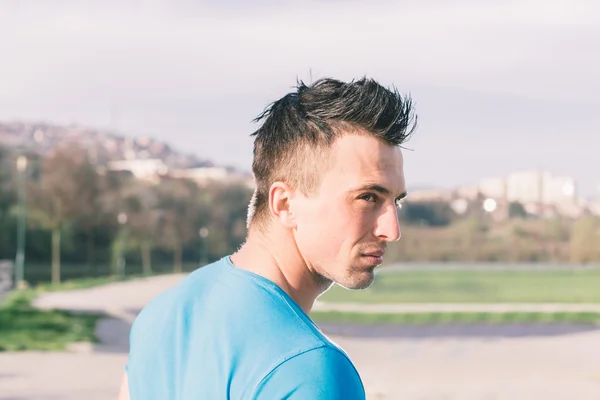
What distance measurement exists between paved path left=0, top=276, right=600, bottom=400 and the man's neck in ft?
23.0

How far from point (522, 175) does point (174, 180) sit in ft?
167

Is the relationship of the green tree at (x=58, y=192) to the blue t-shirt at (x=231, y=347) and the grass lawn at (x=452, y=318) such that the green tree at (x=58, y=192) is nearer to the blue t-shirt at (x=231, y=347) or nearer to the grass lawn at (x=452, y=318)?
the grass lawn at (x=452, y=318)

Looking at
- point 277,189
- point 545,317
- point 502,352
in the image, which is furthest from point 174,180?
point 277,189

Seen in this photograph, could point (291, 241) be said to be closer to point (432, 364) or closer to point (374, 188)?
point (374, 188)

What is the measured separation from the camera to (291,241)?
1.26 meters

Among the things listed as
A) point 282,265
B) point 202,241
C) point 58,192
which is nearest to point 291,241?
point 282,265

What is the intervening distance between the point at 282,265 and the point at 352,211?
0.43ft

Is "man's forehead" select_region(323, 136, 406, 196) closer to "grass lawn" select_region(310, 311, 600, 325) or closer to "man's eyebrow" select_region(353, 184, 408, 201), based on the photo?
"man's eyebrow" select_region(353, 184, 408, 201)

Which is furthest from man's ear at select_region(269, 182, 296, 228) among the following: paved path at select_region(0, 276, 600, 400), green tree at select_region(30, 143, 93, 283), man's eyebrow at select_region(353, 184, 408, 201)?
green tree at select_region(30, 143, 93, 283)

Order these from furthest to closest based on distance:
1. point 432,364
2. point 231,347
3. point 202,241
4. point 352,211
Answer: point 202,241 → point 432,364 → point 352,211 → point 231,347

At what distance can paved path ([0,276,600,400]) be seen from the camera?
8.53 meters

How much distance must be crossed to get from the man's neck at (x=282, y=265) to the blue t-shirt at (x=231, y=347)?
1.3 inches

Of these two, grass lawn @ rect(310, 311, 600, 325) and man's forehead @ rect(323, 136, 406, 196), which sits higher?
man's forehead @ rect(323, 136, 406, 196)

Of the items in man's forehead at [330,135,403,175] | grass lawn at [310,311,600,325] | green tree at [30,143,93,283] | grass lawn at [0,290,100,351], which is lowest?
grass lawn at [310,311,600,325]
